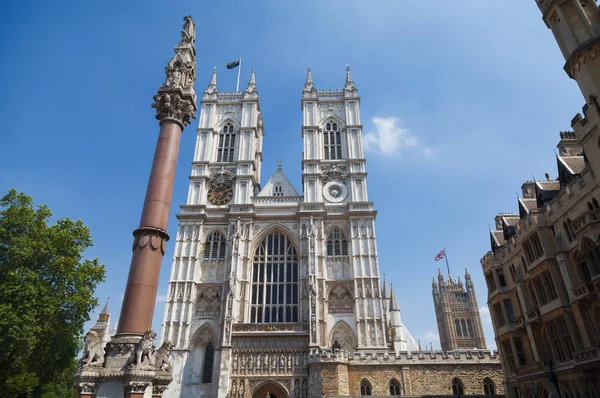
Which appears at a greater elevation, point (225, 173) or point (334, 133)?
point (334, 133)

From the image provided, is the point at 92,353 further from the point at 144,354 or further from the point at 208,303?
the point at 208,303

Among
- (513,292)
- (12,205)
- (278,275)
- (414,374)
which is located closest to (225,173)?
(278,275)

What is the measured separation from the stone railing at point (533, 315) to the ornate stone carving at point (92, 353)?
64.5 feet

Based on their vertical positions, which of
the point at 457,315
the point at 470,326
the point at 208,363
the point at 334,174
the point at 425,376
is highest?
the point at 334,174

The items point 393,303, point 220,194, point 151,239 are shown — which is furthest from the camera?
point 393,303

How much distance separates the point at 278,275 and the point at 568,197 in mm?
25753

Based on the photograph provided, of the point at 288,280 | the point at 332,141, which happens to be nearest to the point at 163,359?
the point at 288,280

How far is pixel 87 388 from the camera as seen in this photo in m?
11.0

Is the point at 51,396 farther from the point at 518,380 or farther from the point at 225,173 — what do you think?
the point at 518,380

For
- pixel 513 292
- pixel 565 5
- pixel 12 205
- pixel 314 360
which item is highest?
pixel 565 5

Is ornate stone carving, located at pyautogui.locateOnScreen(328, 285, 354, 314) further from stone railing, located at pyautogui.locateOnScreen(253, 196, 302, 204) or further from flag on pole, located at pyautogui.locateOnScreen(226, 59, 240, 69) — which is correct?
flag on pole, located at pyautogui.locateOnScreen(226, 59, 240, 69)

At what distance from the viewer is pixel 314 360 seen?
2717 cm

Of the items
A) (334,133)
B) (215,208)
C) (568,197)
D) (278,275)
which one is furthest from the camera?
(334,133)

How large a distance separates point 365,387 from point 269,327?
31.4ft
